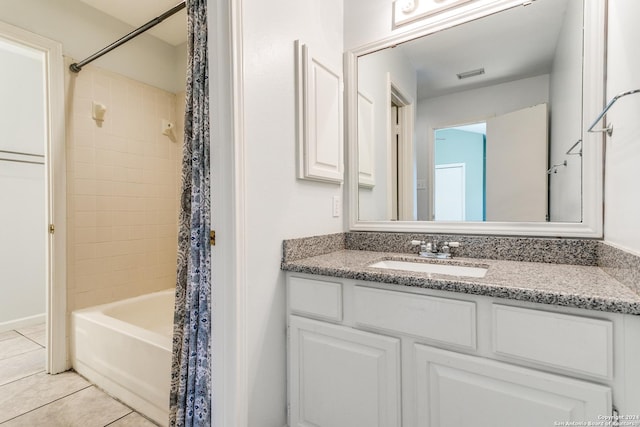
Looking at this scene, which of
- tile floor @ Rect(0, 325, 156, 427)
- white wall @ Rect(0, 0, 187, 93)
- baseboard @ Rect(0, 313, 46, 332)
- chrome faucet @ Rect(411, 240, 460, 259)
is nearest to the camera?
chrome faucet @ Rect(411, 240, 460, 259)

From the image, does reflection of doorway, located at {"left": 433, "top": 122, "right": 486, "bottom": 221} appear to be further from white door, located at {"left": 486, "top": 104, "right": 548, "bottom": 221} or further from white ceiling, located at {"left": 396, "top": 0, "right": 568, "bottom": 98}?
white ceiling, located at {"left": 396, "top": 0, "right": 568, "bottom": 98}

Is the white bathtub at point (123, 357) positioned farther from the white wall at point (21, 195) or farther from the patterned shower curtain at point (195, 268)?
the white wall at point (21, 195)

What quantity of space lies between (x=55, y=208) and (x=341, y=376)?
6.79 feet

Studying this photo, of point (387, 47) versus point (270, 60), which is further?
point (387, 47)

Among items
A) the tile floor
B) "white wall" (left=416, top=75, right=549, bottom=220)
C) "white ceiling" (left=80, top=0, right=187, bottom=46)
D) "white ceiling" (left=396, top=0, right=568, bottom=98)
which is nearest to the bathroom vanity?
"white wall" (left=416, top=75, right=549, bottom=220)

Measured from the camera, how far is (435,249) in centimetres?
154

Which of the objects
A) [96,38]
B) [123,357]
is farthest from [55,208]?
[96,38]

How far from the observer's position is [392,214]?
175 centimetres

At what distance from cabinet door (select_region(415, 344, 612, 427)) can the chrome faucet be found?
540 millimetres

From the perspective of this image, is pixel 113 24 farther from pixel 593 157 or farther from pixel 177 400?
pixel 593 157

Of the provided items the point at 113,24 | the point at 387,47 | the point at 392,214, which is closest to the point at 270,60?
the point at 387,47

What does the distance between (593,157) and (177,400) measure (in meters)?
1.93

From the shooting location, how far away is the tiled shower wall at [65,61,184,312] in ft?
7.02

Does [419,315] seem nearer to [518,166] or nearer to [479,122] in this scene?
[518,166]
